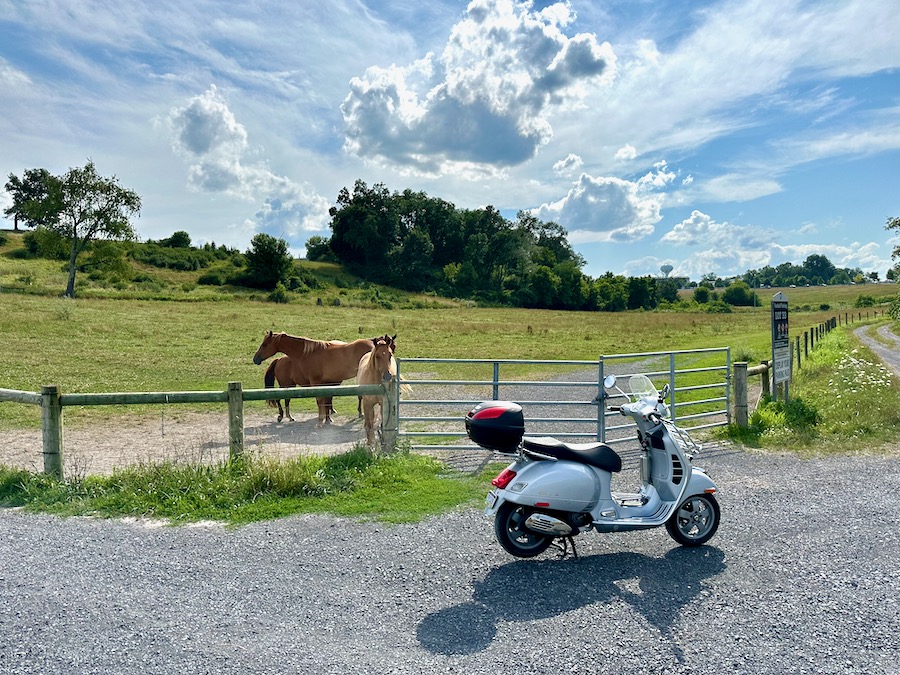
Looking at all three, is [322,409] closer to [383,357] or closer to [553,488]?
[383,357]

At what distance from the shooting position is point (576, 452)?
510cm

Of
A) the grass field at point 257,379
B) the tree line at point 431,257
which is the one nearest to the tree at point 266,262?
the tree line at point 431,257

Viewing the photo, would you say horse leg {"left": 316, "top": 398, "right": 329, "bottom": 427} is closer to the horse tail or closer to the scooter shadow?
the horse tail

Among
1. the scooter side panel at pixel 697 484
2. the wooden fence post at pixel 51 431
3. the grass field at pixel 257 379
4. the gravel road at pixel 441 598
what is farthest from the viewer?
the wooden fence post at pixel 51 431

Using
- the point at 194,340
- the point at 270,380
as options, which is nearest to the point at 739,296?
the point at 194,340

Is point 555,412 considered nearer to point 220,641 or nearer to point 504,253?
point 220,641

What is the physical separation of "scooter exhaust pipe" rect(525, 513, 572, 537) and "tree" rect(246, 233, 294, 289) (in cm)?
6396

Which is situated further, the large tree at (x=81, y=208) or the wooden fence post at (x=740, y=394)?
the large tree at (x=81, y=208)

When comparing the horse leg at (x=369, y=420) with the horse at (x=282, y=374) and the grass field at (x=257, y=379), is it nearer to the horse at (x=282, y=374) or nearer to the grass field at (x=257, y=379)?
the grass field at (x=257, y=379)

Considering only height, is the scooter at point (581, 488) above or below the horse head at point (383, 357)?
below

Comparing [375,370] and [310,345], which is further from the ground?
[310,345]

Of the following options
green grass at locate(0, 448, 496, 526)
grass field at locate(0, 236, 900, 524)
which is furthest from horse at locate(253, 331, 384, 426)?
green grass at locate(0, 448, 496, 526)

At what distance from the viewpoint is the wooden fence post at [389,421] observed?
305 inches

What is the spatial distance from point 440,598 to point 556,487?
3.95 ft
